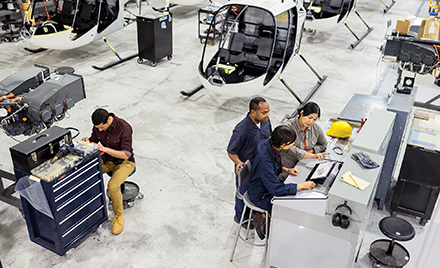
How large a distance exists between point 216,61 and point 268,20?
48.2 inches

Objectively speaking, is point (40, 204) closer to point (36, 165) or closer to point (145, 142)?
point (36, 165)

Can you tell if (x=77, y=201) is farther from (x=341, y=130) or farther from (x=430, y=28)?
(x=430, y=28)

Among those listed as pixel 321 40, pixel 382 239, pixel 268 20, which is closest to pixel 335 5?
pixel 321 40

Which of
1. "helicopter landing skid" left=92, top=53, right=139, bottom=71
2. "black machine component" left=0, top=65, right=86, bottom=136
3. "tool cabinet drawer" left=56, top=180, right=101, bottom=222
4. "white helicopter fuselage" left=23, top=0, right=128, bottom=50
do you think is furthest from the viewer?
"helicopter landing skid" left=92, top=53, right=139, bottom=71

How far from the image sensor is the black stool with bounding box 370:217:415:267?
3727mm

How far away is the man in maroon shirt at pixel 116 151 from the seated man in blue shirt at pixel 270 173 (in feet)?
4.67

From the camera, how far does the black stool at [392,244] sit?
12.2ft

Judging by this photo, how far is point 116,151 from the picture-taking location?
4188 millimetres

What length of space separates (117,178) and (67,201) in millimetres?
582

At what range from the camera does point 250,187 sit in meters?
3.70

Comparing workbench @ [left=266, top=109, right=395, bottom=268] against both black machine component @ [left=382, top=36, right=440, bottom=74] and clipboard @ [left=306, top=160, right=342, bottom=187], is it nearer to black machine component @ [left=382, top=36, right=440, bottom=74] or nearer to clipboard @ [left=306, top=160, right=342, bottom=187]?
clipboard @ [left=306, top=160, right=342, bottom=187]

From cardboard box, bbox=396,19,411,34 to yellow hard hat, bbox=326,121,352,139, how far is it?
9.57 feet

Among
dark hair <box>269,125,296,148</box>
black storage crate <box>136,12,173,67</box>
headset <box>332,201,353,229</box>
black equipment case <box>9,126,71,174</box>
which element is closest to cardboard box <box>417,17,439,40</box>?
dark hair <box>269,125,296,148</box>

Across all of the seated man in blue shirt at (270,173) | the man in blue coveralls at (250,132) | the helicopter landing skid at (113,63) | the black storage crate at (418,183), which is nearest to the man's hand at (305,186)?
the seated man in blue shirt at (270,173)
